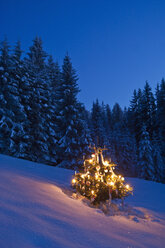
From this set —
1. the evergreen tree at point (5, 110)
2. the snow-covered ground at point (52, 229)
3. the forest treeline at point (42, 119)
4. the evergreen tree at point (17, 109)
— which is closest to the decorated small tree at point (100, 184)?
the snow-covered ground at point (52, 229)

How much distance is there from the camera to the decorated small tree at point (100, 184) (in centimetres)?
509

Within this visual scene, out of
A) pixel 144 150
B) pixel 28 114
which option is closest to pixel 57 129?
pixel 28 114

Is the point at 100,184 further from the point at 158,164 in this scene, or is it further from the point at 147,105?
the point at 147,105

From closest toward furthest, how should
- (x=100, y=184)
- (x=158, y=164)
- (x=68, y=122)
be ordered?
(x=100, y=184)
(x=68, y=122)
(x=158, y=164)

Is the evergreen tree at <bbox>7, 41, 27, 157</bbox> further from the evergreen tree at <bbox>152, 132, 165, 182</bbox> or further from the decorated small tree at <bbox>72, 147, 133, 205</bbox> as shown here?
the evergreen tree at <bbox>152, 132, 165, 182</bbox>

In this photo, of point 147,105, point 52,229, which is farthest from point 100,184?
point 147,105

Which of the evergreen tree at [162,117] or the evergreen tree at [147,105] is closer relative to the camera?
the evergreen tree at [162,117]

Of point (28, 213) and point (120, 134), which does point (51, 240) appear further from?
point (120, 134)

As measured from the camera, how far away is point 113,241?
242cm

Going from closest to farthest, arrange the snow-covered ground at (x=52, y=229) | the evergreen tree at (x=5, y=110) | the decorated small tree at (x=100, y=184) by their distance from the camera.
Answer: the snow-covered ground at (x=52, y=229), the decorated small tree at (x=100, y=184), the evergreen tree at (x=5, y=110)

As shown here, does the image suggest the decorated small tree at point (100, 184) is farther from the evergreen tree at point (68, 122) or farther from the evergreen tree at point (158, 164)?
the evergreen tree at point (158, 164)

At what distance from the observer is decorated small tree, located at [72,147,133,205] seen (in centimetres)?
509

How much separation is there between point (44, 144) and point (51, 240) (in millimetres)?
15010

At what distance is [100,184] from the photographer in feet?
17.2
